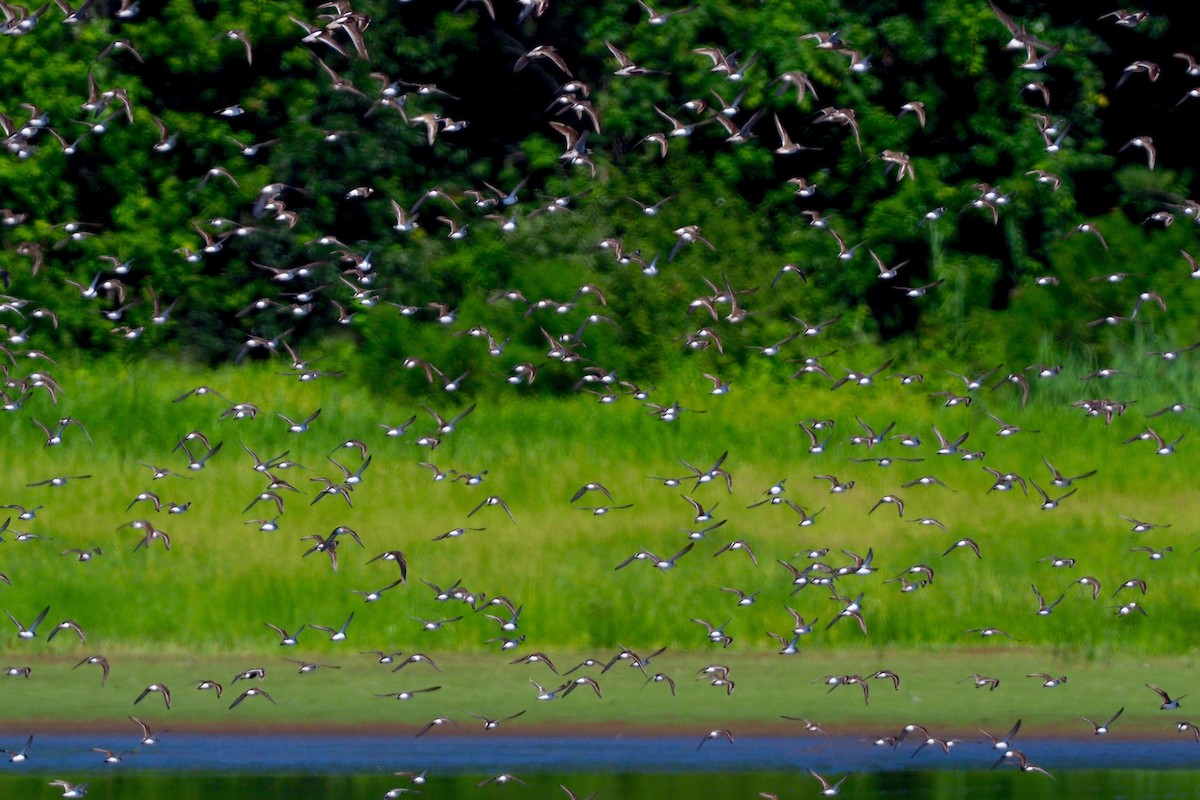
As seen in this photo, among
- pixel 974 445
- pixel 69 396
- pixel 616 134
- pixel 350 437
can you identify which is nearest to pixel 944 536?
pixel 974 445

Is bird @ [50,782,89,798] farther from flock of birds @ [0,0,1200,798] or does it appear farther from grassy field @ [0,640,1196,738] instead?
grassy field @ [0,640,1196,738]

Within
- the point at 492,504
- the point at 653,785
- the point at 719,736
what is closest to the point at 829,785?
the point at 653,785

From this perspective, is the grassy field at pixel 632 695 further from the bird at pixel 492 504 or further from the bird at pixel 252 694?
the bird at pixel 492 504

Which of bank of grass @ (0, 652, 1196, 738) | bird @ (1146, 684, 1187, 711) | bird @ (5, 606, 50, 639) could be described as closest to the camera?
bird @ (1146, 684, 1187, 711)

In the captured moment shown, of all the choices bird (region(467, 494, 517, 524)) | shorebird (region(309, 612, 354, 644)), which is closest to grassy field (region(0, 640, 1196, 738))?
shorebird (region(309, 612, 354, 644))

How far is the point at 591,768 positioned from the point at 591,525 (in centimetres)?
353

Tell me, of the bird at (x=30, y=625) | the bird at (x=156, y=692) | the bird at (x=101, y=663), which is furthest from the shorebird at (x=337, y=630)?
the bird at (x=30, y=625)

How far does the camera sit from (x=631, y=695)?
46.0 ft

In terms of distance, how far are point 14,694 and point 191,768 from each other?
1.82 meters

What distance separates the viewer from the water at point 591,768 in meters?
12.0

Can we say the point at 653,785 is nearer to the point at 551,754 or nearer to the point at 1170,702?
the point at 551,754

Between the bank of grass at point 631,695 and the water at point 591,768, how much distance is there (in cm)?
24

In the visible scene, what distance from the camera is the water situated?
11961mm

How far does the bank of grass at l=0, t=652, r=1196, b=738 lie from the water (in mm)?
242
